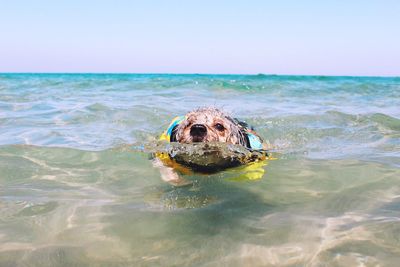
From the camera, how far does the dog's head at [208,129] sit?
4414 millimetres

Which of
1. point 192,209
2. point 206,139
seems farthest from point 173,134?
point 192,209

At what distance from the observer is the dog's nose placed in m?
4.37

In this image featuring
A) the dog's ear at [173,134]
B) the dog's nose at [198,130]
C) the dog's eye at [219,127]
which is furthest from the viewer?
the dog's ear at [173,134]

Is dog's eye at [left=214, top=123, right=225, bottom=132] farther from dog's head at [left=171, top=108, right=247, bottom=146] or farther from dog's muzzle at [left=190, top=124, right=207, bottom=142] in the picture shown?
dog's muzzle at [left=190, top=124, right=207, bottom=142]

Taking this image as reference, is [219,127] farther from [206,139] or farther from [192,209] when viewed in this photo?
[192,209]

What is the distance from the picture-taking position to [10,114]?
30.5 feet

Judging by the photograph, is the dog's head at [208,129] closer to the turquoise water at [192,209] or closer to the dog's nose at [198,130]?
the dog's nose at [198,130]

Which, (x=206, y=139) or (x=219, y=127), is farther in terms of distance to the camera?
(x=219, y=127)

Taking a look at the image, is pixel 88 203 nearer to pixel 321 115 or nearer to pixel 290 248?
pixel 290 248

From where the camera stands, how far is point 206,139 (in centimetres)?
441

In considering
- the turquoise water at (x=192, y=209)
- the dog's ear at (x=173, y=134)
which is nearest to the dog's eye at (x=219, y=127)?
the dog's ear at (x=173, y=134)

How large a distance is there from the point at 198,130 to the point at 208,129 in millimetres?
200

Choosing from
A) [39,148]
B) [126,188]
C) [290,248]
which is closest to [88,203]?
[126,188]

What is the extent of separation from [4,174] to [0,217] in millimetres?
1331
